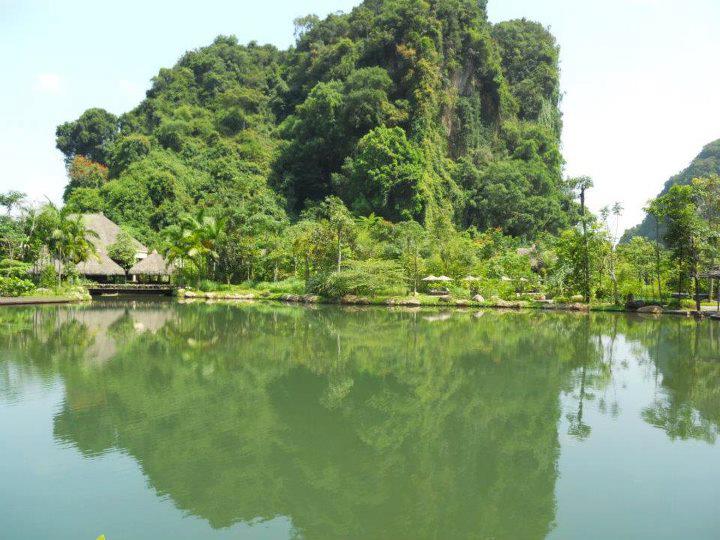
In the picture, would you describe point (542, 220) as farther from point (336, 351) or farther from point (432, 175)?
point (336, 351)

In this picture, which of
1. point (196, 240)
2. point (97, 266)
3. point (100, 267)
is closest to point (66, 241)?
point (97, 266)

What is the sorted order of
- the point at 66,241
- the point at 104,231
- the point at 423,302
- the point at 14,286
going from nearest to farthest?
the point at 14,286 → the point at 423,302 → the point at 66,241 → the point at 104,231

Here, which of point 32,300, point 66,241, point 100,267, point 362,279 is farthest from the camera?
point 100,267

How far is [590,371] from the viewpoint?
13.0 metres

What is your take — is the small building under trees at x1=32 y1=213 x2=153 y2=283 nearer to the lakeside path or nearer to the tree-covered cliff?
the tree-covered cliff

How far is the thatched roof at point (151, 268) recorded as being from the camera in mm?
39450

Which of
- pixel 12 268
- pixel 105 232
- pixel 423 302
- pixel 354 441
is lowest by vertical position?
pixel 354 441

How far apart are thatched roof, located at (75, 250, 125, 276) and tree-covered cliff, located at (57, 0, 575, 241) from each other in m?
8.39

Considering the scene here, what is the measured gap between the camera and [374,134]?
47.3 metres

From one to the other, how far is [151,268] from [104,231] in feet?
17.1

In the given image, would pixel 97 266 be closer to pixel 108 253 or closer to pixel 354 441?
pixel 108 253

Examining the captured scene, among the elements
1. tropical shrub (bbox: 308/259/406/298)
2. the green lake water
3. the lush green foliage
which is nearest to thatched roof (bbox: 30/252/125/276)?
the lush green foliage

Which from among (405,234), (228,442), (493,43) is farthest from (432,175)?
(228,442)

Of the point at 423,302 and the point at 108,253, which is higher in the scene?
the point at 108,253
